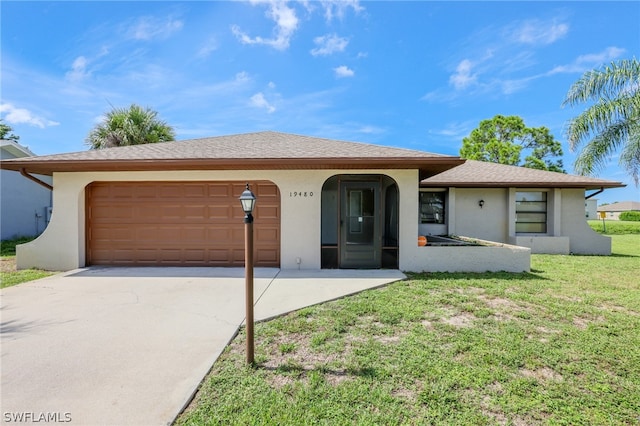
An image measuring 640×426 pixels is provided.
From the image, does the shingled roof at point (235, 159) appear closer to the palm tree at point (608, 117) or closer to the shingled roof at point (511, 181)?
the shingled roof at point (511, 181)

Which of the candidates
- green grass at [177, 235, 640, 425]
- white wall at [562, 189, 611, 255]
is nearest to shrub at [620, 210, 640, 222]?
white wall at [562, 189, 611, 255]

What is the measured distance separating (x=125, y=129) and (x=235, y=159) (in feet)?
30.3

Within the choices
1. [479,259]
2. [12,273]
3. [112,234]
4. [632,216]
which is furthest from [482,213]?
[632,216]

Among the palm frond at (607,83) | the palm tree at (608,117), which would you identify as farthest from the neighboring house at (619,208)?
the palm frond at (607,83)

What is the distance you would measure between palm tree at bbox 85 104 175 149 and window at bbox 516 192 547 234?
16.4 meters

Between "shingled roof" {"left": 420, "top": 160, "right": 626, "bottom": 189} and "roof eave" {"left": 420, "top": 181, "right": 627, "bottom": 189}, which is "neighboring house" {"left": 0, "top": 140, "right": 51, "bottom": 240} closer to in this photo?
"shingled roof" {"left": 420, "top": 160, "right": 626, "bottom": 189}

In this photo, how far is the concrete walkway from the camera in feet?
7.46

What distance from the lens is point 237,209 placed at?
7.30m

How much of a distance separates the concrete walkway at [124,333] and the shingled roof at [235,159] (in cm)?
268

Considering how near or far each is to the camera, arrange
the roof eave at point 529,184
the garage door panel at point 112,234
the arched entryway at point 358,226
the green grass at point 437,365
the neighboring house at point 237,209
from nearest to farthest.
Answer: the green grass at point 437,365
the neighboring house at point 237,209
the arched entryway at point 358,226
the garage door panel at point 112,234
the roof eave at point 529,184

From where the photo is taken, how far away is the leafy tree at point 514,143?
77.8ft

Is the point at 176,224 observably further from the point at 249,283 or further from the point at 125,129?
the point at 125,129

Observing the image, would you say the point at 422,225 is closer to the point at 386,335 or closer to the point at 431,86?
the point at 386,335

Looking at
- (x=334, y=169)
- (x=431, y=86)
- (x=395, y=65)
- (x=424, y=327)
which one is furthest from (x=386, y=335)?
(x=431, y=86)
